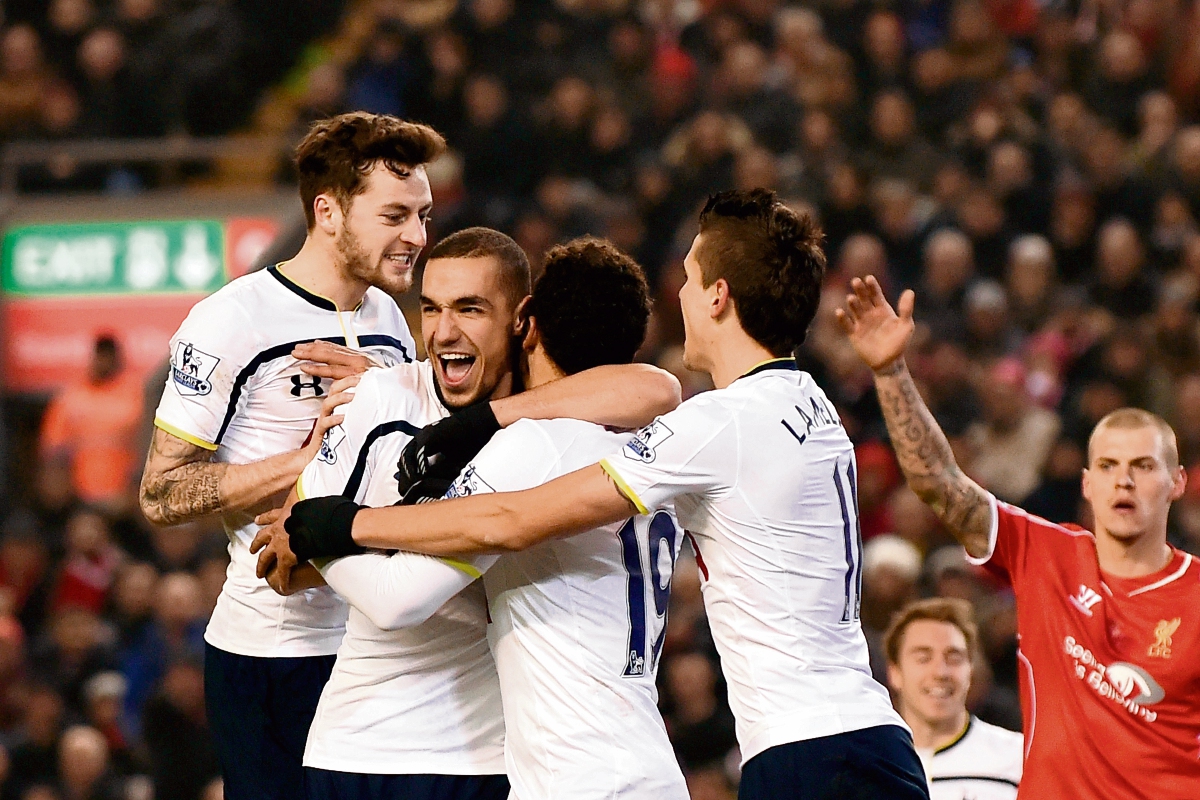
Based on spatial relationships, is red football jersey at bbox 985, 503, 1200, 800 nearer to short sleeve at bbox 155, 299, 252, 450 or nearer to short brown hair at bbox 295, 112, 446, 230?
short brown hair at bbox 295, 112, 446, 230

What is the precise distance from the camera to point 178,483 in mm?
4543

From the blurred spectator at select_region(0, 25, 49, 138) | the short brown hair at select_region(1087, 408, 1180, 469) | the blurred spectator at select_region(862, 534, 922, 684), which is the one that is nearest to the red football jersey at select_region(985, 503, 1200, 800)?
the short brown hair at select_region(1087, 408, 1180, 469)

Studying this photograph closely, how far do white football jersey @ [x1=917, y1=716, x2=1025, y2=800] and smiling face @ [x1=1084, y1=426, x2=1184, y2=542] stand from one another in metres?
1.09

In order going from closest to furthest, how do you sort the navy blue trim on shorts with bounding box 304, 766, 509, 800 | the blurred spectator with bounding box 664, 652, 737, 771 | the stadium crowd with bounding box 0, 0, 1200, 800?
1. the navy blue trim on shorts with bounding box 304, 766, 509, 800
2. the blurred spectator with bounding box 664, 652, 737, 771
3. the stadium crowd with bounding box 0, 0, 1200, 800

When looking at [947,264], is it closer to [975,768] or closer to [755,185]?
[755,185]

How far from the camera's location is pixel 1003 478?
31.5ft

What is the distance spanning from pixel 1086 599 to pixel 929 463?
0.74 metres

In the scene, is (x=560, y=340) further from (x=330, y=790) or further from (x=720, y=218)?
(x=330, y=790)

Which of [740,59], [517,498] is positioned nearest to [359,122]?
[517,498]

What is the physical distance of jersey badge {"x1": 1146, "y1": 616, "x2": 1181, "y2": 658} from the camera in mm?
4750

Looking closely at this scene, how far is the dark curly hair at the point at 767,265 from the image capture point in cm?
375

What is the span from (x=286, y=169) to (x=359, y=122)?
27.7 feet

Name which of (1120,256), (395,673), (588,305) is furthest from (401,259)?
(1120,256)

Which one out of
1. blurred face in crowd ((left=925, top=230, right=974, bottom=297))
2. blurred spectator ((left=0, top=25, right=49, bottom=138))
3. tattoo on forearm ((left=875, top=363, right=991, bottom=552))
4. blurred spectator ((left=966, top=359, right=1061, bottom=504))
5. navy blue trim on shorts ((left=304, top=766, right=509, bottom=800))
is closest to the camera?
navy blue trim on shorts ((left=304, top=766, right=509, bottom=800))
